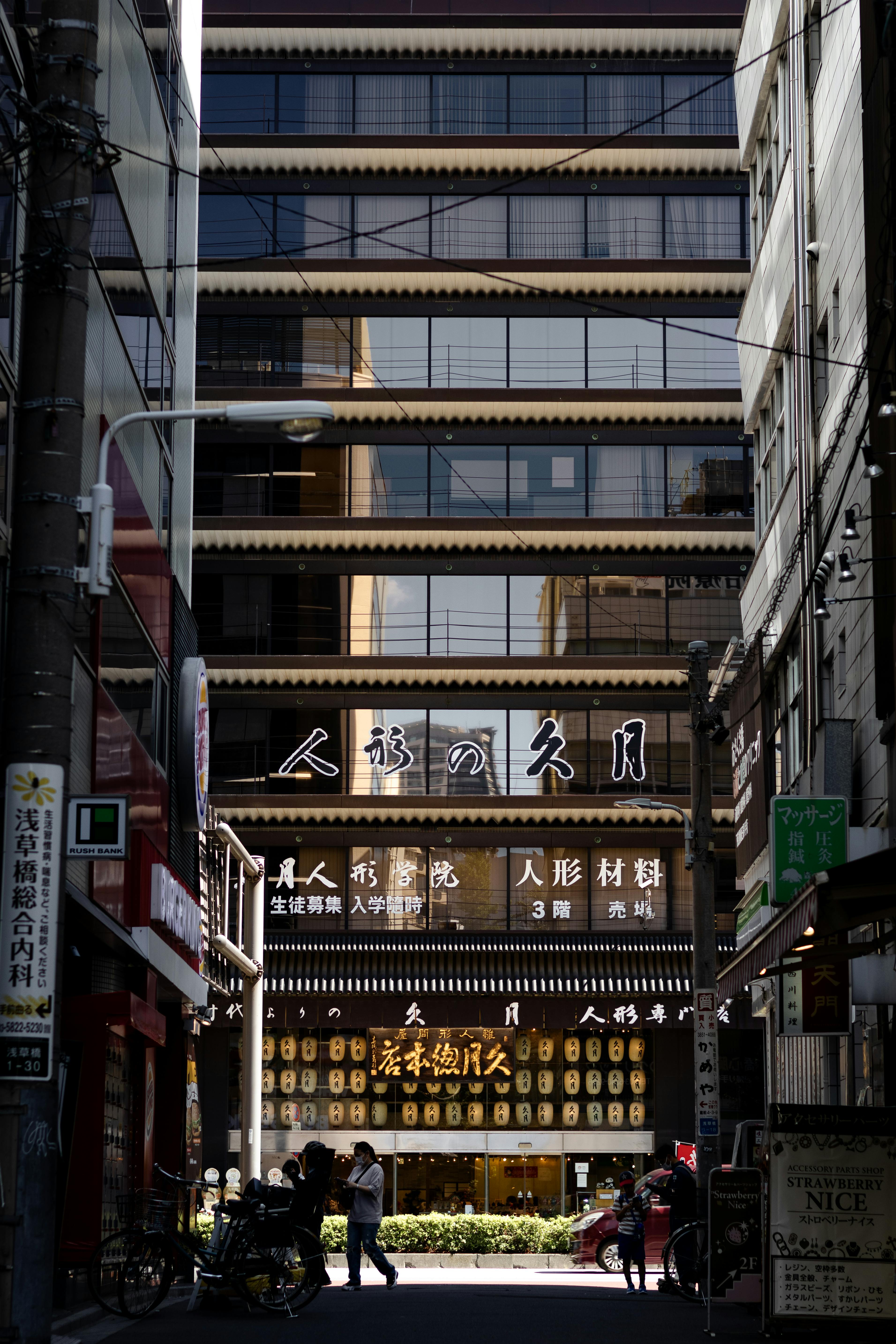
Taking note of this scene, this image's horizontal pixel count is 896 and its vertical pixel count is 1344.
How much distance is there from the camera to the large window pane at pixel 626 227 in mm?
49094

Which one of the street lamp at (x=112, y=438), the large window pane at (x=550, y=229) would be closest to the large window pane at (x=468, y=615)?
the large window pane at (x=550, y=229)

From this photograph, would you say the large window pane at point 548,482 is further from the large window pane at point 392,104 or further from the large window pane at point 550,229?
the large window pane at point 392,104

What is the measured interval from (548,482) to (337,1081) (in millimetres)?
16492

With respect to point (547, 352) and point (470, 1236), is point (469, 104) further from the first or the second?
point (470, 1236)

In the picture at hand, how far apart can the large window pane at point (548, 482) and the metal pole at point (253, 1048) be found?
719 inches

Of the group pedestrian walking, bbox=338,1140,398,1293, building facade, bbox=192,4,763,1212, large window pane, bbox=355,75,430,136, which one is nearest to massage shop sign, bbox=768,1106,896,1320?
pedestrian walking, bbox=338,1140,398,1293

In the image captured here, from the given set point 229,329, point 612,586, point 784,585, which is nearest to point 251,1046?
point 784,585

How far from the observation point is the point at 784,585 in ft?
90.0

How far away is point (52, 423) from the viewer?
427 inches

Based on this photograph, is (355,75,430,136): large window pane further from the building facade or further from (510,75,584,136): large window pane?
(510,75,584,136): large window pane

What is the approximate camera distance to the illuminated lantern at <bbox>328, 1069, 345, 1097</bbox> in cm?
4400

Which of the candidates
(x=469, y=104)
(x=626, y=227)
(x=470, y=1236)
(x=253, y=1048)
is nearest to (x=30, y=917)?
(x=253, y=1048)

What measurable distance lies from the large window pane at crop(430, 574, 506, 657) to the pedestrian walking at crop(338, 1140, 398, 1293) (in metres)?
25.7

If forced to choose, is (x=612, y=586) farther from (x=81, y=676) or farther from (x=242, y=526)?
(x=81, y=676)
